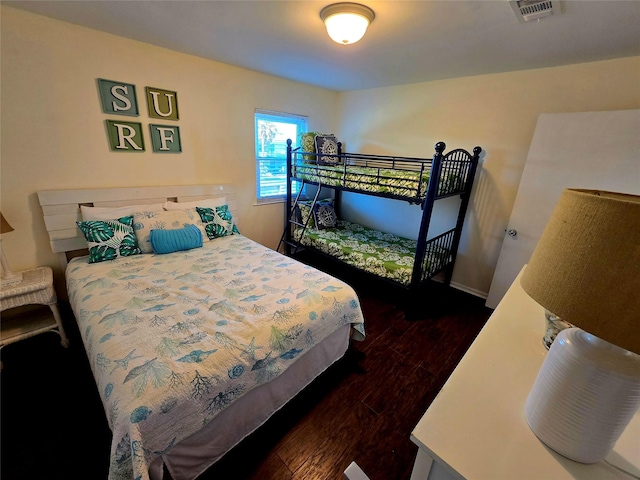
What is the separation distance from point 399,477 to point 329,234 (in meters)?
2.43

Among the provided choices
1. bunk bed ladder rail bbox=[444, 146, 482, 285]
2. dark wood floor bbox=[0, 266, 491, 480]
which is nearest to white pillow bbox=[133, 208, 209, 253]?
dark wood floor bbox=[0, 266, 491, 480]

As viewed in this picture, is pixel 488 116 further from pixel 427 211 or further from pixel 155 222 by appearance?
pixel 155 222

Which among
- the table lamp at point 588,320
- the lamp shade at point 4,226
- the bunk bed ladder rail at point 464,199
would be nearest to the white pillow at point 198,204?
the lamp shade at point 4,226

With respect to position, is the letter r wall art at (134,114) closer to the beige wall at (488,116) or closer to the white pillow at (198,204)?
the white pillow at (198,204)

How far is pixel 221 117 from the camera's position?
284 cm

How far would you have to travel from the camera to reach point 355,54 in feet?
7.32

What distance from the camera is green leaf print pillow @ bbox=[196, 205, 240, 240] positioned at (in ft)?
8.71

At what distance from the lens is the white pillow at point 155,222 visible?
2.27 metres

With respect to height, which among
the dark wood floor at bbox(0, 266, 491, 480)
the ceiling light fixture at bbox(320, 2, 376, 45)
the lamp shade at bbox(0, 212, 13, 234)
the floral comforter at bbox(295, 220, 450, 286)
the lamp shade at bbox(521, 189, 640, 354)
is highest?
the ceiling light fixture at bbox(320, 2, 376, 45)

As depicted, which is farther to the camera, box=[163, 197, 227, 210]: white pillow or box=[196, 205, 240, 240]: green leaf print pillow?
box=[196, 205, 240, 240]: green leaf print pillow

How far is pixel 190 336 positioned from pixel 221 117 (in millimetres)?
2390

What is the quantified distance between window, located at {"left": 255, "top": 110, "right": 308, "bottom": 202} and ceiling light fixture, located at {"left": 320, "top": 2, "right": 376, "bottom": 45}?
1759 millimetres

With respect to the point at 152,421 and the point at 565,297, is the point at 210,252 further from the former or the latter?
the point at 565,297

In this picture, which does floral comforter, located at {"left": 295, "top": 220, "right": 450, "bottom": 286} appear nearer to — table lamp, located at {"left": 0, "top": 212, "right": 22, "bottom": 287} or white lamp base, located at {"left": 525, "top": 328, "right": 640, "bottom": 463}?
white lamp base, located at {"left": 525, "top": 328, "right": 640, "bottom": 463}
